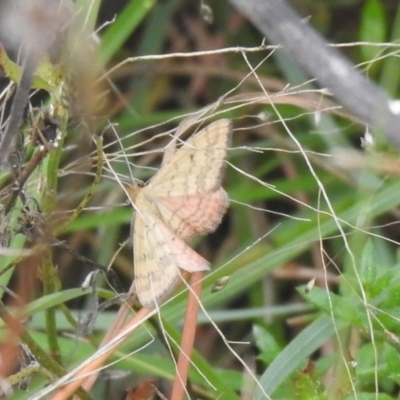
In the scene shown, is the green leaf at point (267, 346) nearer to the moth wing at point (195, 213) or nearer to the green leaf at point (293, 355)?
the green leaf at point (293, 355)

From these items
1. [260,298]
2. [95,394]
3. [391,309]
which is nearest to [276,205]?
[260,298]

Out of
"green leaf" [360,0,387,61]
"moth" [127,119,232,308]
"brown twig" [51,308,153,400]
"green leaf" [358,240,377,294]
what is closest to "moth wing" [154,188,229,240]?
"moth" [127,119,232,308]

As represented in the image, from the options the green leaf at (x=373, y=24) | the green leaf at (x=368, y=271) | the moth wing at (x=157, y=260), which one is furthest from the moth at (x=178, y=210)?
the green leaf at (x=373, y=24)

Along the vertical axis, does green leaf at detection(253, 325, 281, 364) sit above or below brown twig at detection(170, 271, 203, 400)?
below

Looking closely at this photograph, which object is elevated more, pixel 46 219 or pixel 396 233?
pixel 46 219

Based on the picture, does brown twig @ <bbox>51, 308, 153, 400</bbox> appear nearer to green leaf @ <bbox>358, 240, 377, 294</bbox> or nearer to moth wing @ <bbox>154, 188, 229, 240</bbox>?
moth wing @ <bbox>154, 188, 229, 240</bbox>

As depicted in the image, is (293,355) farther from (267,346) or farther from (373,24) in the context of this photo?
(373,24)

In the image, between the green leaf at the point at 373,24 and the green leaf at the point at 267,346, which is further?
the green leaf at the point at 373,24

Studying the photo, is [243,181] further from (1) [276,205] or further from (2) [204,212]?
(2) [204,212]
